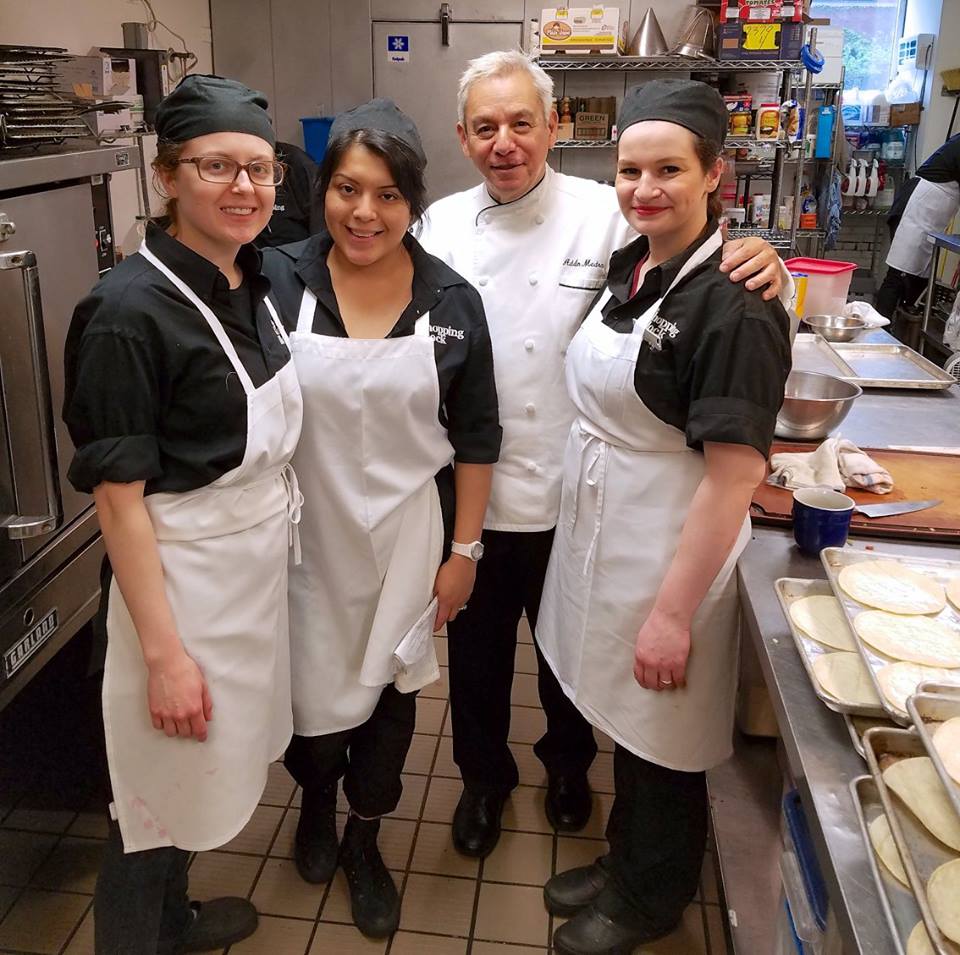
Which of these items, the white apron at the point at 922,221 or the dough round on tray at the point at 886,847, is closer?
the dough round on tray at the point at 886,847

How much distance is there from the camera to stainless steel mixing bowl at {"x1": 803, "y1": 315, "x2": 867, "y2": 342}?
118 inches

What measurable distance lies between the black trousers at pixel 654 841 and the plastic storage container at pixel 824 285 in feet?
6.56

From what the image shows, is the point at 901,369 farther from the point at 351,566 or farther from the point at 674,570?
the point at 351,566

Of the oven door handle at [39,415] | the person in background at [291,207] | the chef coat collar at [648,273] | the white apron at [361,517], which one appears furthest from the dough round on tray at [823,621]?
the person in background at [291,207]

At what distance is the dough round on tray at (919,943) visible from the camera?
2.61 ft

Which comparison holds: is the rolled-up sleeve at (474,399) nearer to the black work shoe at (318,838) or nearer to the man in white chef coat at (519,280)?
the man in white chef coat at (519,280)

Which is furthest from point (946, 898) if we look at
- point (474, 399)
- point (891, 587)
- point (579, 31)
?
point (579, 31)

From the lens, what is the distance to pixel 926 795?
92cm

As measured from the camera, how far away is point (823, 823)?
3.08 feet

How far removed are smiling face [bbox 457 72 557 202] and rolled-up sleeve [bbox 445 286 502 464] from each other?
0.25 meters

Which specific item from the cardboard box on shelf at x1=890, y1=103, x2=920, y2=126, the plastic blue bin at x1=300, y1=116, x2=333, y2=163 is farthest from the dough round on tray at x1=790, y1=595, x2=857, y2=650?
the cardboard box on shelf at x1=890, y1=103, x2=920, y2=126

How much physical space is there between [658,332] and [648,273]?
4.9 inches

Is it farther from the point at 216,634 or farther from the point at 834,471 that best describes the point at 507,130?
the point at 216,634

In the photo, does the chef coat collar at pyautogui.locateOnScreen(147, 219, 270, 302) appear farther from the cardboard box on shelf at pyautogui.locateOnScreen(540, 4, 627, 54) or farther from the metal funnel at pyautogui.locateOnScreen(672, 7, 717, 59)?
the metal funnel at pyautogui.locateOnScreen(672, 7, 717, 59)
